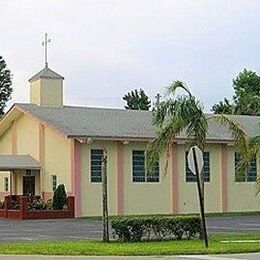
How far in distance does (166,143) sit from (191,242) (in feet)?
10.7

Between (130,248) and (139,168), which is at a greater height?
(139,168)

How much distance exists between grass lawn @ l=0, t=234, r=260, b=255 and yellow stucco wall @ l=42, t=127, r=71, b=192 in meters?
18.5

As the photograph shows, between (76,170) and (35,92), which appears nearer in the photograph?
(76,170)

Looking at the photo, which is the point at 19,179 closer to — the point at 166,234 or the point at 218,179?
the point at 218,179

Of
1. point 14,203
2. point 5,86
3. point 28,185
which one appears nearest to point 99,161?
point 14,203

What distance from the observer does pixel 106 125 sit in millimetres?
41750

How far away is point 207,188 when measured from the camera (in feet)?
142

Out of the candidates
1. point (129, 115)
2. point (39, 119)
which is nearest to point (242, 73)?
point (129, 115)

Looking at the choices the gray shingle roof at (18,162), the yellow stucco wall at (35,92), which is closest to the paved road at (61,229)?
the gray shingle roof at (18,162)

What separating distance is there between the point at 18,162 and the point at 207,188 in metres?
10.6

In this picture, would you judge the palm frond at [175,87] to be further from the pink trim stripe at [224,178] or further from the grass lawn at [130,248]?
the pink trim stripe at [224,178]

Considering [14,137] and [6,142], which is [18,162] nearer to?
[14,137]

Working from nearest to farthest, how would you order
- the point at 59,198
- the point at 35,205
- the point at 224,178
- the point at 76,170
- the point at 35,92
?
the point at 59,198, the point at 35,205, the point at 76,170, the point at 224,178, the point at 35,92

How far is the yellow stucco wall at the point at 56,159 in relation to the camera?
4028 cm
